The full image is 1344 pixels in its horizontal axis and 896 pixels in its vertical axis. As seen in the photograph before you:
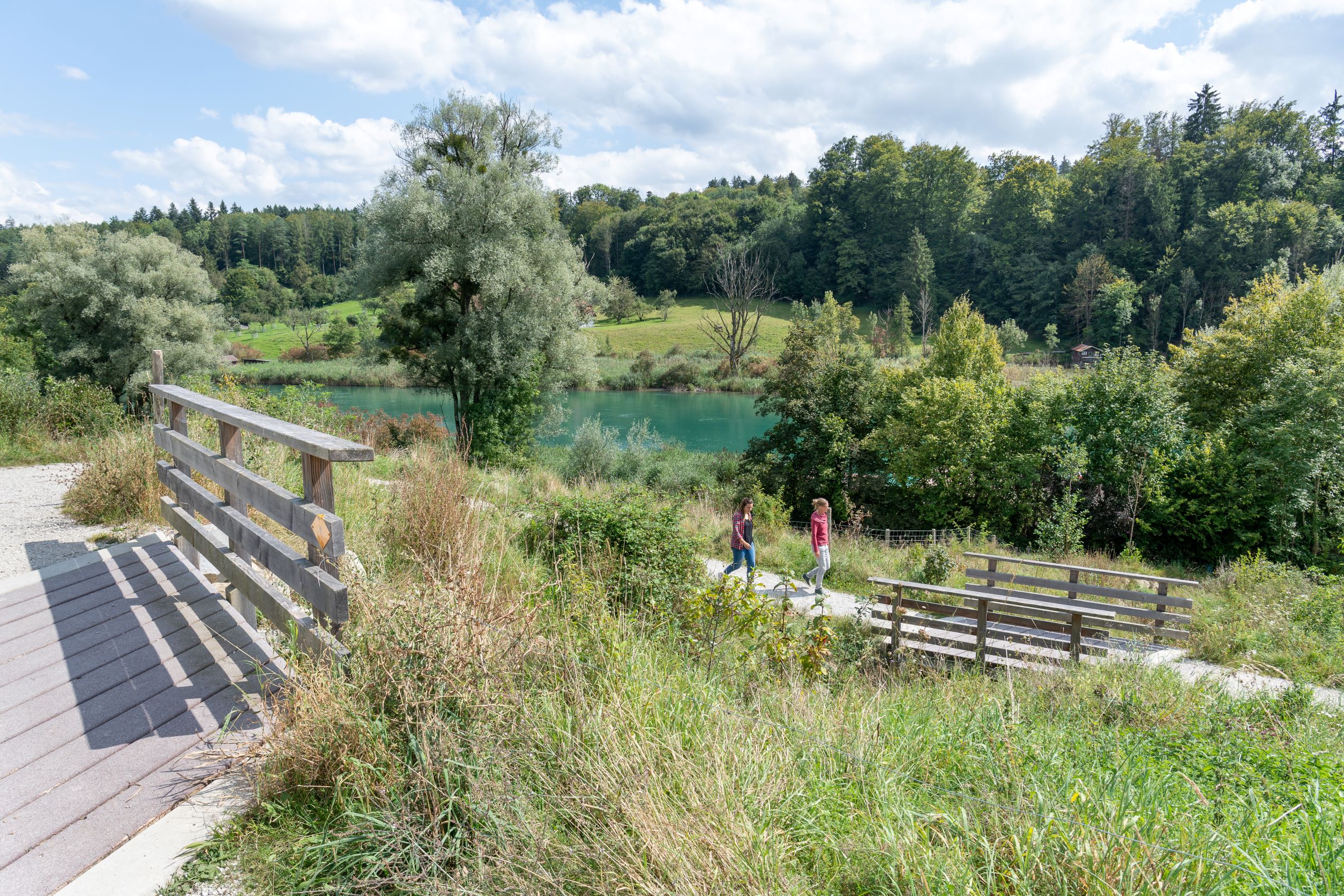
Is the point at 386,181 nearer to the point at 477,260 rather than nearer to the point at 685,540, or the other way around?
the point at 477,260

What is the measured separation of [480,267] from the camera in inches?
750

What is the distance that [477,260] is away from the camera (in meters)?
18.9

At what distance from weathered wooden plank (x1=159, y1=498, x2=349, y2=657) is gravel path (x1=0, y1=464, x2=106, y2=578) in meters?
1.39

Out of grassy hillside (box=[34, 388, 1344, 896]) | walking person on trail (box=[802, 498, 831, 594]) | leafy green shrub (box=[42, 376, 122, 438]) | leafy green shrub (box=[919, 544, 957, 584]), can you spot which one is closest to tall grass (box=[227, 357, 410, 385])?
leafy green shrub (box=[42, 376, 122, 438])

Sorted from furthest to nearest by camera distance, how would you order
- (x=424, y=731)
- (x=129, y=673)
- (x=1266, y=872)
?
(x=129, y=673) → (x=424, y=731) → (x=1266, y=872)

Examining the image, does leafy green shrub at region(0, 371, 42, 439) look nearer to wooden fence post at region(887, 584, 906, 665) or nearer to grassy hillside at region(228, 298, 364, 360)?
wooden fence post at region(887, 584, 906, 665)

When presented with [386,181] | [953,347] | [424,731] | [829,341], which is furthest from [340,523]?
[953,347]

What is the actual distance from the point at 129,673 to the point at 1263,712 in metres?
5.99

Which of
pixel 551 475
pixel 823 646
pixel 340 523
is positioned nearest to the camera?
pixel 340 523

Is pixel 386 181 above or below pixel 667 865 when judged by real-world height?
above

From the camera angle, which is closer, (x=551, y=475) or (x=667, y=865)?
(x=667, y=865)

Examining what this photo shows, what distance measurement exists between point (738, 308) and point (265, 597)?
59.6m

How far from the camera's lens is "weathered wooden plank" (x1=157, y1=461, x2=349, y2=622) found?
2.84 m

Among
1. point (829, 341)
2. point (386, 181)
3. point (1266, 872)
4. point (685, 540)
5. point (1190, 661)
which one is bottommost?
point (1190, 661)
